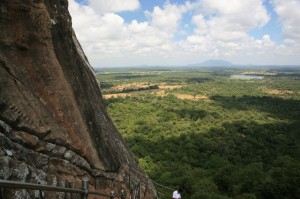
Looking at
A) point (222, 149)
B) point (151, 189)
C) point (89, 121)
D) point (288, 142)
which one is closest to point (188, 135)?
point (222, 149)

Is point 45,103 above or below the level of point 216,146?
above

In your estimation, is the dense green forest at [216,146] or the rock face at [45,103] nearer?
the rock face at [45,103]

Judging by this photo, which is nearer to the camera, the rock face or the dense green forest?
the rock face

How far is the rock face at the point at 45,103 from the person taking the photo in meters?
7.86

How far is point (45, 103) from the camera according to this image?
9164 millimetres

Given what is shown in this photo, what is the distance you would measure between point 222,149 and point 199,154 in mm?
5018

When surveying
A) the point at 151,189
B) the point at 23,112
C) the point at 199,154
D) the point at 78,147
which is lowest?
the point at 199,154

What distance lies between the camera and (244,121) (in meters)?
83.6

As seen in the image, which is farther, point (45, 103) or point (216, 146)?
point (216, 146)

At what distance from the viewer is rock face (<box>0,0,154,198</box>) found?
786 cm

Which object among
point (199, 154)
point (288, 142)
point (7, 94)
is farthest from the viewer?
point (288, 142)

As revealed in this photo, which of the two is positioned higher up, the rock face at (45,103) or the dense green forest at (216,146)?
the rock face at (45,103)

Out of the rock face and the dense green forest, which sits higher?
the rock face

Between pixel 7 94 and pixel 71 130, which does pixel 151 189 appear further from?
pixel 7 94
